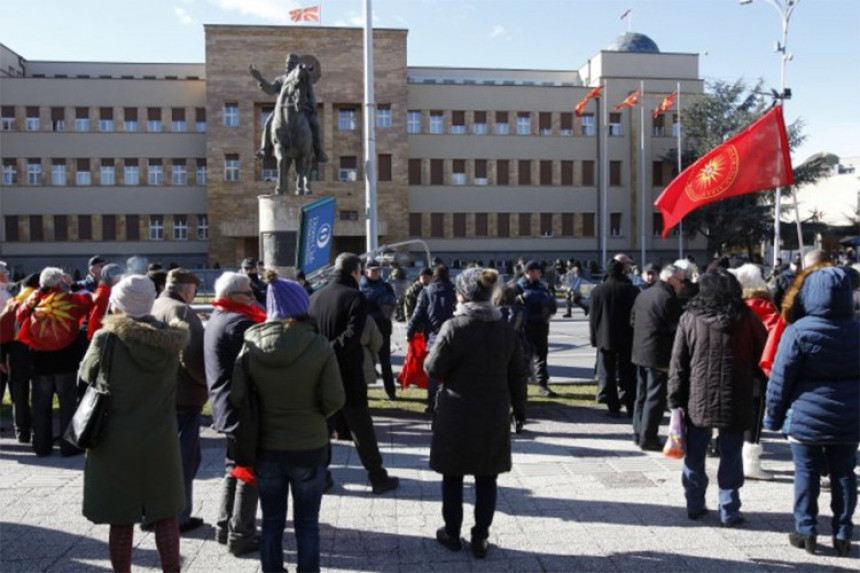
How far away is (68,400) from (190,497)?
3073mm

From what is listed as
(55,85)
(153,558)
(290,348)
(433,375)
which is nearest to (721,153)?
(433,375)

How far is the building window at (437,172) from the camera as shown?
53.7 meters

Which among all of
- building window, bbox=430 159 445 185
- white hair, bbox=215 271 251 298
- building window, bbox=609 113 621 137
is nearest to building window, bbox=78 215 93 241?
building window, bbox=430 159 445 185

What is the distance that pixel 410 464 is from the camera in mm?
7477

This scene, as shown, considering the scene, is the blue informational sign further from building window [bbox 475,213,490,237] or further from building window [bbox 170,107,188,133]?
building window [bbox 170,107,188,133]

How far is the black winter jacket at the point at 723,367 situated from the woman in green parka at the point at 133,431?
355cm

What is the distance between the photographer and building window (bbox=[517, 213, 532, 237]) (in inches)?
2167

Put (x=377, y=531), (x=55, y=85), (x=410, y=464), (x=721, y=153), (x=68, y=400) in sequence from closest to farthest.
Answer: (x=377, y=531)
(x=410, y=464)
(x=68, y=400)
(x=721, y=153)
(x=55, y=85)

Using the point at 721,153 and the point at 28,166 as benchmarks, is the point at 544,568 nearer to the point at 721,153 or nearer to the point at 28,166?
the point at 721,153

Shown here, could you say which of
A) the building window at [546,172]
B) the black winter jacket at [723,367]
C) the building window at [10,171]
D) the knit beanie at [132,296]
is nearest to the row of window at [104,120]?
the building window at [10,171]

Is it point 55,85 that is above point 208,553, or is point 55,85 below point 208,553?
above

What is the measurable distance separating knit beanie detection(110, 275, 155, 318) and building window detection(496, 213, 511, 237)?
50715 millimetres

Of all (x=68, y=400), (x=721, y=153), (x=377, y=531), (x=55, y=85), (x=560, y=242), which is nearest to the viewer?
(x=377, y=531)

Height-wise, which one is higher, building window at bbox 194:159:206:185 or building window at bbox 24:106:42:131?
building window at bbox 24:106:42:131
